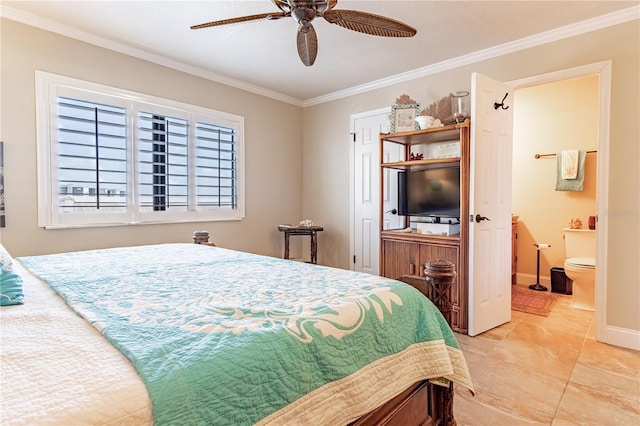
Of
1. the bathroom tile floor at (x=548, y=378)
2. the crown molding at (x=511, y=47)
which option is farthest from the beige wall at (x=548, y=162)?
the bathroom tile floor at (x=548, y=378)

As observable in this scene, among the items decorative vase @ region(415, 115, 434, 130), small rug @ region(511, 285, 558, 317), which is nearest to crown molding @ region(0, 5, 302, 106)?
decorative vase @ region(415, 115, 434, 130)

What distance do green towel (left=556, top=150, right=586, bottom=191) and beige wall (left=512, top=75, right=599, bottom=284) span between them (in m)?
0.09

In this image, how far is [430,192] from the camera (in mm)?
3426

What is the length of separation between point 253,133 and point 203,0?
1.97m

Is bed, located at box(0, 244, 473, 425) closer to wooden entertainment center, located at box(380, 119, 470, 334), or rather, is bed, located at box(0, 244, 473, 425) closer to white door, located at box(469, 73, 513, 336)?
wooden entertainment center, located at box(380, 119, 470, 334)

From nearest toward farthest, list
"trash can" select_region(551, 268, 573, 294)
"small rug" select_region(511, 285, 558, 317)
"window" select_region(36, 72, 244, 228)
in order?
"window" select_region(36, 72, 244, 228) < "small rug" select_region(511, 285, 558, 317) < "trash can" select_region(551, 268, 573, 294)

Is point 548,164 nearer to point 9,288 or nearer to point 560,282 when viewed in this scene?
point 560,282

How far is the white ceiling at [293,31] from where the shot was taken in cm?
262

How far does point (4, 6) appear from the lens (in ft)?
8.58

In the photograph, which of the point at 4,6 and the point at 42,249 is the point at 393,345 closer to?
the point at 42,249

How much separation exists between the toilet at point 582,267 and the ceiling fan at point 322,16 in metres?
3.21

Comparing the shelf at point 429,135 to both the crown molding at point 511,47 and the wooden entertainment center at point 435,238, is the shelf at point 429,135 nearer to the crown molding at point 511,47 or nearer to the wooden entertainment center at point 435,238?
the wooden entertainment center at point 435,238

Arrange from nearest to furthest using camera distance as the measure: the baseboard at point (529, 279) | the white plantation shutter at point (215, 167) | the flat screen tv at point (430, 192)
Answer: the flat screen tv at point (430, 192)
the white plantation shutter at point (215, 167)
the baseboard at point (529, 279)

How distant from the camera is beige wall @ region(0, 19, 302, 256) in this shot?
2.70 metres
